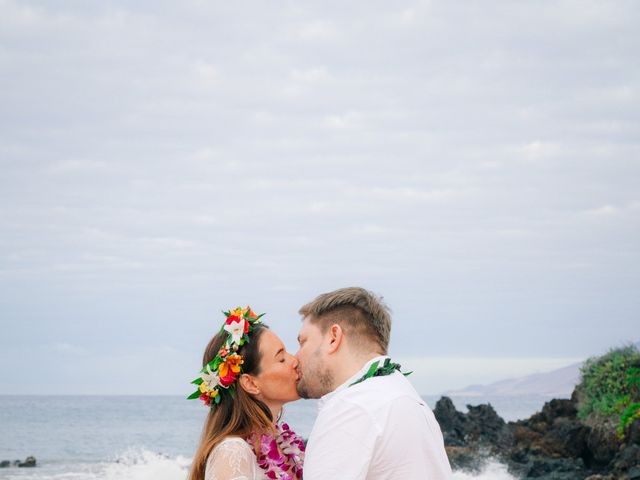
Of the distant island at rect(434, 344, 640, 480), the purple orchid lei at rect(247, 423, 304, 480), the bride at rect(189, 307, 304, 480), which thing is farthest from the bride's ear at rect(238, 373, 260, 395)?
the distant island at rect(434, 344, 640, 480)

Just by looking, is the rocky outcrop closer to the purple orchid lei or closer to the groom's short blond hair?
the purple orchid lei

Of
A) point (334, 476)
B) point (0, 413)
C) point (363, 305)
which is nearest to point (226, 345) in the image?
point (363, 305)

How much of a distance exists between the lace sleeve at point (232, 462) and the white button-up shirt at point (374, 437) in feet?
Answer: 3.27

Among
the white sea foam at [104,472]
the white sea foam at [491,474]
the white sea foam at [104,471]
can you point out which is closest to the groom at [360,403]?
the white sea foam at [491,474]

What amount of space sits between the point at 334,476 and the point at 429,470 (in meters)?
0.40

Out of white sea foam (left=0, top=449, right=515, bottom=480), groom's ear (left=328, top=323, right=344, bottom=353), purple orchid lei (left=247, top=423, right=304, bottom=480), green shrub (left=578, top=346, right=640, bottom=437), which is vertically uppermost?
groom's ear (left=328, top=323, right=344, bottom=353)

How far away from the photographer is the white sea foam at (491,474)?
2112 cm

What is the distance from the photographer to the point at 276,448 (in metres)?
4.65

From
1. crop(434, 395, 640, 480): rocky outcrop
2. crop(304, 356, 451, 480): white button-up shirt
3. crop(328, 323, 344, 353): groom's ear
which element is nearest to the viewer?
crop(304, 356, 451, 480): white button-up shirt

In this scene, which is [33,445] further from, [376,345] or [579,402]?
[376,345]

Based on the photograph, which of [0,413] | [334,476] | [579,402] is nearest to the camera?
[334,476]

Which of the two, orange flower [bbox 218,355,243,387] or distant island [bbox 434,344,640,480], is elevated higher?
orange flower [bbox 218,355,243,387]

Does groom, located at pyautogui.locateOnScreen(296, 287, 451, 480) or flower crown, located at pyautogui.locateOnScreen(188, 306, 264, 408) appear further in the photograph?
flower crown, located at pyautogui.locateOnScreen(188, 306, 264, 408)

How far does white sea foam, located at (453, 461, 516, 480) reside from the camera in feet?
69.3
